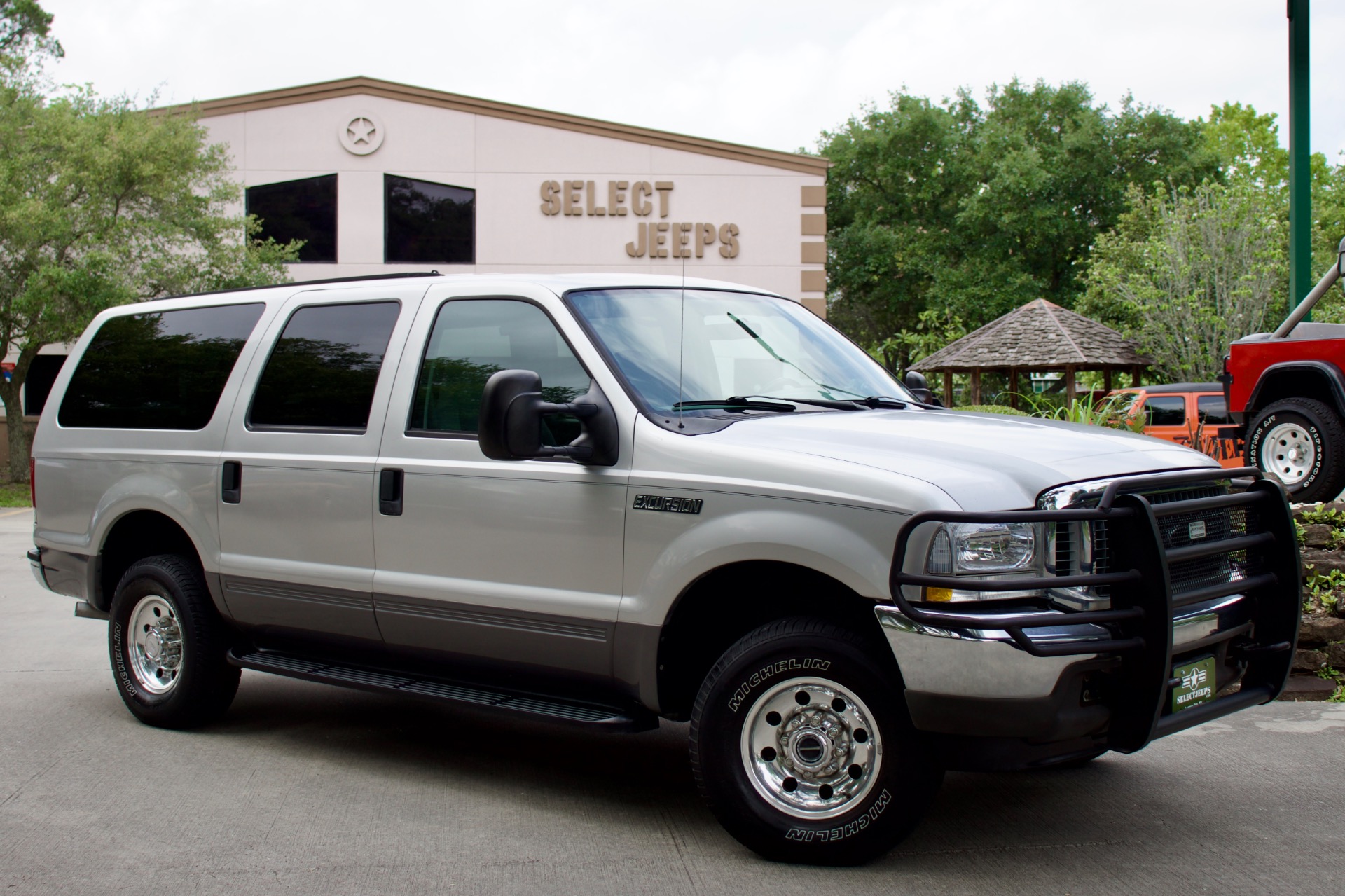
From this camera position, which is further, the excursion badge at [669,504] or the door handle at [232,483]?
the door handle at [232,483]

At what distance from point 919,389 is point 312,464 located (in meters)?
2.80

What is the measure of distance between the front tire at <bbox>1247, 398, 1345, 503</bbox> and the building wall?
16.0 m

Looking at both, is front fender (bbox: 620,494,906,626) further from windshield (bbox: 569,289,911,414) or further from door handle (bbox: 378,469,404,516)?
door handle (bbox: 378,469,404,516)

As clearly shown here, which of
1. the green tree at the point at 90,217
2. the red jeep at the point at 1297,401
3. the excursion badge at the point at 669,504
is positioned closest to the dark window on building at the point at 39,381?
the green tree at the point at 90,217

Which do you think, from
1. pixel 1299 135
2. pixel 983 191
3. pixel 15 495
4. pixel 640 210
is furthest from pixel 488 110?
pixel 983 191

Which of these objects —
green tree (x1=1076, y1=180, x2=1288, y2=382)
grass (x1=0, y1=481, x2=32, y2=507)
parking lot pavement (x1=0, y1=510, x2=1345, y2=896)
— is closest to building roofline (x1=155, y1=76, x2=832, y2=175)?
grass (x1=0, y1=481, x2=32, y2=507)

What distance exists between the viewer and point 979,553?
3.82m

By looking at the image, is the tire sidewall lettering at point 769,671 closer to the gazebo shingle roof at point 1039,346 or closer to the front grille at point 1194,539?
the front grille at point 1194,539

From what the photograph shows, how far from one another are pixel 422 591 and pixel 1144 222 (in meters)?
38.6

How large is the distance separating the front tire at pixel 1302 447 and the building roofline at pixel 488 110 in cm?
1637

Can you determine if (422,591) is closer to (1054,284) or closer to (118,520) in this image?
(118,520)

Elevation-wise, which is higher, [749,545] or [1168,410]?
[1168,410]

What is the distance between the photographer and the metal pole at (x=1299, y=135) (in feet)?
31.9

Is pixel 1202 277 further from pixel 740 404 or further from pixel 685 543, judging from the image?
pixel 685 543
